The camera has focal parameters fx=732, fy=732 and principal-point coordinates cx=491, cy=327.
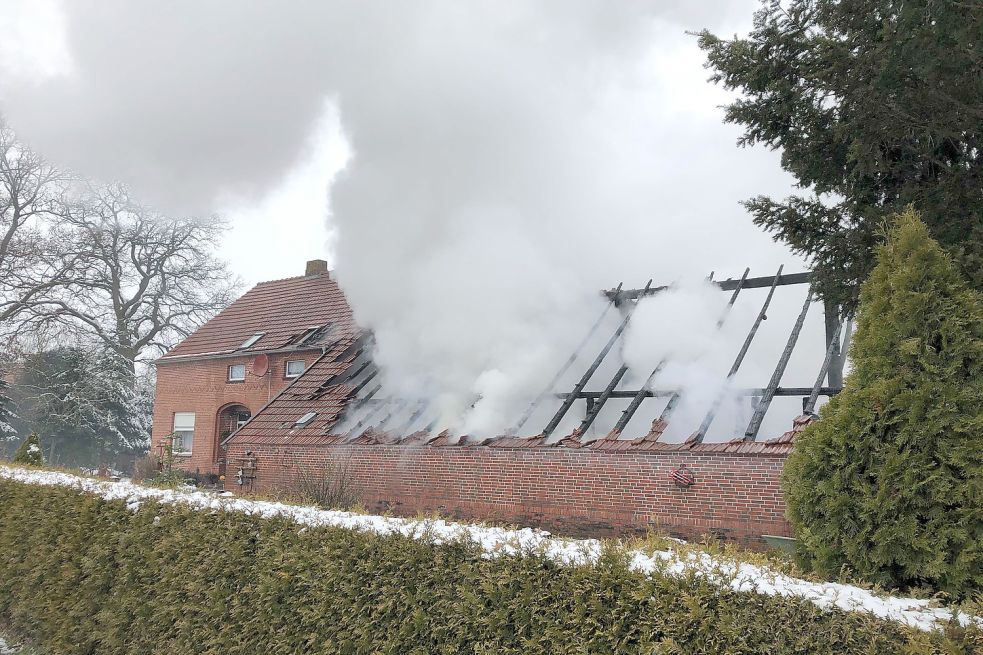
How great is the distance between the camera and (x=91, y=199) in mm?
27719

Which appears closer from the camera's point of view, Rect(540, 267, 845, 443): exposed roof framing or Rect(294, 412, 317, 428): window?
Rect(540, 267, 845, 443): exposed roof framing

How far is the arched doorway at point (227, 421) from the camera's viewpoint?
21578 mm

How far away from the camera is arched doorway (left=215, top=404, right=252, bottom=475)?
70.8 ft

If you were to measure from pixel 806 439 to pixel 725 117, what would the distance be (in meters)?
5.31

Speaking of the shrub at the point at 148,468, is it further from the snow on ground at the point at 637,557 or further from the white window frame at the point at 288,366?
the snow on ground at the point at 637,557

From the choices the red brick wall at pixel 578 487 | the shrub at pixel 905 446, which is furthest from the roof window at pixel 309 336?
the shrub at pixel 905 446

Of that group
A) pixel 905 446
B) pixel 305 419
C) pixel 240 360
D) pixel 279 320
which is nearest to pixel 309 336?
pixel 279 320

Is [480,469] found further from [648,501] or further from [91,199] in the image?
[91,199]

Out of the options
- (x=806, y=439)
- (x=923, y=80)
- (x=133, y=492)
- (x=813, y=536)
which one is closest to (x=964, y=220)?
(x=923, y=80)

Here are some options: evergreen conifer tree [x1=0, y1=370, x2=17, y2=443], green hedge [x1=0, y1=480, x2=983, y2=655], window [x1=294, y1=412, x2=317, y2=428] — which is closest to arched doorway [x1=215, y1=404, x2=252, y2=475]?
window [x1=294, y1=412, x2=317, y2=428]

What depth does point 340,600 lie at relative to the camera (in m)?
4.53

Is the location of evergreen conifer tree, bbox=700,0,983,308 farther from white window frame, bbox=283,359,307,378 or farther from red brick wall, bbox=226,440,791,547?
white window frame, bbox=283,359,307,378

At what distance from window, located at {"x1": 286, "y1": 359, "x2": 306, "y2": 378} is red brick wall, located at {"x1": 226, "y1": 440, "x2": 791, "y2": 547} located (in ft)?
27.4

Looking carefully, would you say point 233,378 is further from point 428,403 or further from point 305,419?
point 428,403
